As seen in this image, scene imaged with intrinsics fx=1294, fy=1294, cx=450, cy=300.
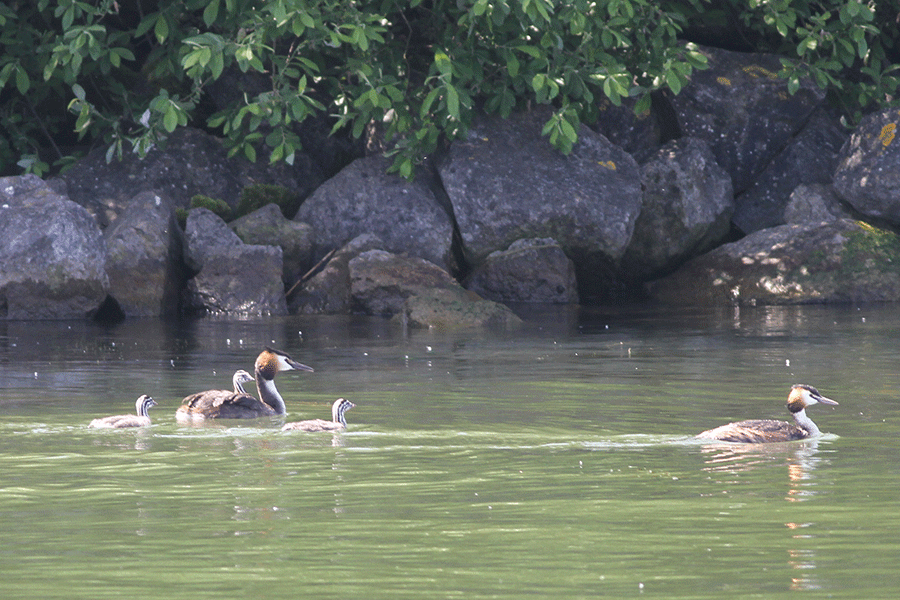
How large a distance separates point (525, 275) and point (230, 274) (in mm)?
4533

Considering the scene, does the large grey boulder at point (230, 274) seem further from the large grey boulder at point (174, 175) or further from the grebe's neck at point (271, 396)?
the grebe's neck at point (271, 396)

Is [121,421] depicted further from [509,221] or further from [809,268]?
[809,268]

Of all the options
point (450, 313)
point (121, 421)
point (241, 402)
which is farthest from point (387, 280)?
point (121, 421)

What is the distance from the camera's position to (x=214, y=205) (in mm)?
21000

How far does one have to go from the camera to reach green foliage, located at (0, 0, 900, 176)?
690 inches

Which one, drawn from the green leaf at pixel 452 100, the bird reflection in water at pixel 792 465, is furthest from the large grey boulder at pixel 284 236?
the bird reflection in water at pixel 792 465

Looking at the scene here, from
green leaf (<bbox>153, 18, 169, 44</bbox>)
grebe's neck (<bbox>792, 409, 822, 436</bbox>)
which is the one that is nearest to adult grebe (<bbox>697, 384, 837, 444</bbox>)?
grebe's neck (<bbox>792, 409, 822, 436</bbox>)

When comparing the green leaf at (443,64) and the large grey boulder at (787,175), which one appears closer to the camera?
the green leaf at (443,64)

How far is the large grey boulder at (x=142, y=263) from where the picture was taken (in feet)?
61.0

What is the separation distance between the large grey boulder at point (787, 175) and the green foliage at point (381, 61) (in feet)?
2.66

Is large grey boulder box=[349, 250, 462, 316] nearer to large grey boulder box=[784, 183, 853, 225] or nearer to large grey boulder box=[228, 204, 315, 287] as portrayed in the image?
large grey boulder box=[228, 204, 315, 287]

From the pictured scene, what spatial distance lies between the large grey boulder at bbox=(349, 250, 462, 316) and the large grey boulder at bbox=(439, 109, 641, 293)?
175 centimetres

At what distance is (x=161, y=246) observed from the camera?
1880cm

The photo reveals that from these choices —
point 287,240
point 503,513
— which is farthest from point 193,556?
point 287,240
